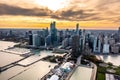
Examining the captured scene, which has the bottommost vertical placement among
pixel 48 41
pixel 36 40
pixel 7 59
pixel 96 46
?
pixel 7 59

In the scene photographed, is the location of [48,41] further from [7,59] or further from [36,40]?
[7,59]

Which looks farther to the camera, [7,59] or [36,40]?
[36,40]

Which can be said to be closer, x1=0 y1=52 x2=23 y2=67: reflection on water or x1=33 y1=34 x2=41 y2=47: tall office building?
x1=0 y1=52 x2=23 y2=67: reflection on water

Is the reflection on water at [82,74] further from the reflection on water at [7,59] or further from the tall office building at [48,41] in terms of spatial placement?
the tall office building at [48,41]

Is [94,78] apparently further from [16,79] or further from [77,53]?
[77,53]

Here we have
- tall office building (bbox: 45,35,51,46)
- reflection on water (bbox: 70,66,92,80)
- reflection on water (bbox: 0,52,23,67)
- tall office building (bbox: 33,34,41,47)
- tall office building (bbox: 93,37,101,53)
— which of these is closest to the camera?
reflection on water (bbox: 70,66,92,80)

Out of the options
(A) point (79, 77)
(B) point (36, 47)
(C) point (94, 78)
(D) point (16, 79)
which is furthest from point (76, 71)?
(B) point (36, 47)

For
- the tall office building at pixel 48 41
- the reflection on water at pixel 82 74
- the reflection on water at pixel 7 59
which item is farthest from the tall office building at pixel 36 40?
the reflection on water at pixel 82 74

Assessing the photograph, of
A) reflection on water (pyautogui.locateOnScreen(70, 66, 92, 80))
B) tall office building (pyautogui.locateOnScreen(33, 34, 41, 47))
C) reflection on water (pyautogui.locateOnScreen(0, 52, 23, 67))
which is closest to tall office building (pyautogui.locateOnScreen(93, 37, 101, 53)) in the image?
reflection on water (pyautogui.locateOnScreen(70, 66, 92, 80))

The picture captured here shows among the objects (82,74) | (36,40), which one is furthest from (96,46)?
(36,40)

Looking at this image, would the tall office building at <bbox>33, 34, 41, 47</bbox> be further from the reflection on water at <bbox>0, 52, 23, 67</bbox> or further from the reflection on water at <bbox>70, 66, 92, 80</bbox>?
the reflection on water at <bbox>70, 66, 92, 80</bbox>

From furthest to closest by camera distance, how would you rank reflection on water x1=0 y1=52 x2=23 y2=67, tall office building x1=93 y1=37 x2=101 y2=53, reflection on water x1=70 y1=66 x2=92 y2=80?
1. tall office building x1=93 y1=37 x2=101 y2=53
2. reflection on water x1=0 y1=52 x2=23 y2=67
3. reflection on water x1=70 y1=66 x2=92 y2=80
